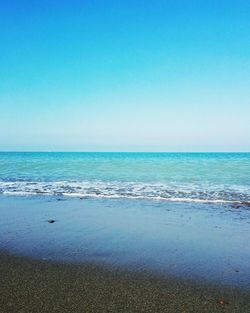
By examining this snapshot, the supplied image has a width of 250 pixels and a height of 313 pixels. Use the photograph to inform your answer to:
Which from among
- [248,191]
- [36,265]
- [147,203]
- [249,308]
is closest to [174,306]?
[249,308]

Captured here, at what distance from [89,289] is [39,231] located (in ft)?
13.5

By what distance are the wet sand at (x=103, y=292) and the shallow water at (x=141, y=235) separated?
0.48 m

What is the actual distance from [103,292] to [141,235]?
3591 millimetres

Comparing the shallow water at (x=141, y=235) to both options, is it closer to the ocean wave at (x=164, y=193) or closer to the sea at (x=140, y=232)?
the sea at (x=140, y=232)

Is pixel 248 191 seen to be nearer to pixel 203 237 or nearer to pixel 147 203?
pixel 147 203

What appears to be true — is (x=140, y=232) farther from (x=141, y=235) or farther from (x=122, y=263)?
(x=122, y=263)

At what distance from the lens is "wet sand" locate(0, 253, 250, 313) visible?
450cm

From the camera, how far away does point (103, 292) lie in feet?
16.3

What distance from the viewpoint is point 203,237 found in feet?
27.5

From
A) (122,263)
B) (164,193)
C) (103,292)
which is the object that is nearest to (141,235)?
(122,263)

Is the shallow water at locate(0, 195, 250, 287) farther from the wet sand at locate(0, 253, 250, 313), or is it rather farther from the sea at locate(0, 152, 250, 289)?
the wet sand at locate(0, 253, 250, 313)

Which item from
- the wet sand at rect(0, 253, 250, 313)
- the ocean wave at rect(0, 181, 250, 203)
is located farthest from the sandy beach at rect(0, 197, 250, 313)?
the ocean wave at rect(0, 181, 250, 203)

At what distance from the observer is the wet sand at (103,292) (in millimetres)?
4504

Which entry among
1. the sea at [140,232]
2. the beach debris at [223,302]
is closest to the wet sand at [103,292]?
the beach debris at [223,302]
